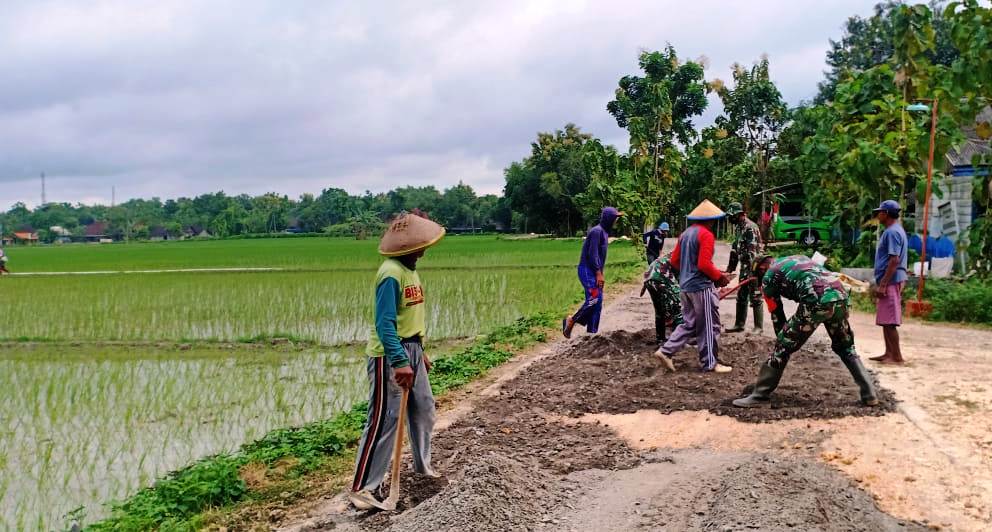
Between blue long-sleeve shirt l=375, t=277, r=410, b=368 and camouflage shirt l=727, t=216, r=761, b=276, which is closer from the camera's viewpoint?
blue long-sleeve shirt l=375, t=277, r=410, b=368

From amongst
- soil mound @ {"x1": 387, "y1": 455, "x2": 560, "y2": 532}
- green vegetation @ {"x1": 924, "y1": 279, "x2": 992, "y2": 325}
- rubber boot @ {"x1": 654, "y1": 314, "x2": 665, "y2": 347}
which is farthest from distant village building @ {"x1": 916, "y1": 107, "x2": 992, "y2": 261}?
soil mound @ {"x1": 387, "y1": 455, "x2": 560, "y2": 532}

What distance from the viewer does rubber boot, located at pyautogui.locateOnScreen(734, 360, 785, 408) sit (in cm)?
570

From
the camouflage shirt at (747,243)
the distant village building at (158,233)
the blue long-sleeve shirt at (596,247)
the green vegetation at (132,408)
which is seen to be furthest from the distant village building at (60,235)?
the camouflage shirt at (747,243)

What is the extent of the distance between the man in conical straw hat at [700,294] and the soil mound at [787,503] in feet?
9.09

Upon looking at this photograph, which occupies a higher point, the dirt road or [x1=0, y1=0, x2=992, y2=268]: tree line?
[x1=0, y1=0, x2=992, y2=268]: tree line

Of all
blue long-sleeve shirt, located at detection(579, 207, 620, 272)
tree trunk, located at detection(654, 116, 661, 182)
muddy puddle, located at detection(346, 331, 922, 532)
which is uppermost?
tree trunk, located at detection(654, 116, 661, 182)

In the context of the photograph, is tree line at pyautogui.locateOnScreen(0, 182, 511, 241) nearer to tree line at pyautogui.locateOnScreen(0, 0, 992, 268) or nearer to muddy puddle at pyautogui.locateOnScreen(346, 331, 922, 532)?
tree line at pyautogui.locateOnScreen(0, 0, 992, 268)

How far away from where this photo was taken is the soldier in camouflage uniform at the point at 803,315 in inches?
216

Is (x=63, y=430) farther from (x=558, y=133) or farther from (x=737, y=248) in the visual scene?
(x=558, y=133)

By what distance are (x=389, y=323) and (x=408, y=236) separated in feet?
1.60

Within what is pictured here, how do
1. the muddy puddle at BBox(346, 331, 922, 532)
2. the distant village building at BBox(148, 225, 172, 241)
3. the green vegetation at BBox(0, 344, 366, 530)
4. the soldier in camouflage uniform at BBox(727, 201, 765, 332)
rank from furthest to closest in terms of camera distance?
the distant village building at BBox(148, 225, 172, 241) < the soldier in camouflage uniform at BBox(727, 201, 765, 332) < the green vegetation at BBox(0, 344, 366, 530) < the muddy puddle at BBox(346, 331, 922, 532)

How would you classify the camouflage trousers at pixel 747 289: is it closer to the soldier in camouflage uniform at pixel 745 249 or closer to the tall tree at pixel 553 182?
the soldier in camouflage uniform at pixel 745 249

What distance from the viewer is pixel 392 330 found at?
393 centimetres

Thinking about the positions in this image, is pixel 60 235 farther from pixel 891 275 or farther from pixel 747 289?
pixel 891 275
